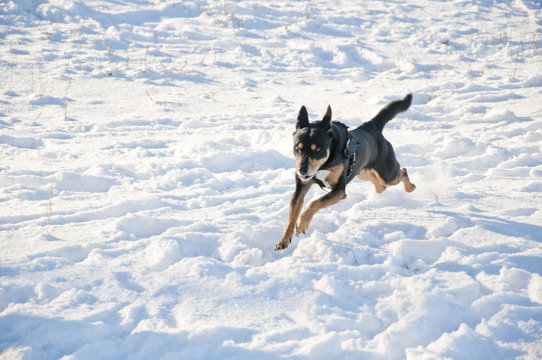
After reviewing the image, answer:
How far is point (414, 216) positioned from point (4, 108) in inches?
243

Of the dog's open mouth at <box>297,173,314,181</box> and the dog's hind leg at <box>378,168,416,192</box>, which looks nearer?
the dog's open mouth at <box>297,173,314,181</box>

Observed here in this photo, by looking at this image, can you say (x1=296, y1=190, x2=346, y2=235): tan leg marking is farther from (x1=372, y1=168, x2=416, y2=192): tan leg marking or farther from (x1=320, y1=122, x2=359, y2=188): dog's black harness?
(x1=372, y1=168, x2=416, y2=192): tan leg marking

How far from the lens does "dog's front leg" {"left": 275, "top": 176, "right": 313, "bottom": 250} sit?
303 cm

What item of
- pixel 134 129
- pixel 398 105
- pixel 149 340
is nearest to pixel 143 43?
pixel 134 129

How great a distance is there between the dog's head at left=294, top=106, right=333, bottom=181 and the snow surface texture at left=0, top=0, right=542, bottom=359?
1.84ft

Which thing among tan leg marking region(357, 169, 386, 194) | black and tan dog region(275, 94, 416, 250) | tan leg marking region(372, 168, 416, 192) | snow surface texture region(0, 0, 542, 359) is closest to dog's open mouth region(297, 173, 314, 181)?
black and tan dog region(275, 94, 416, 250)

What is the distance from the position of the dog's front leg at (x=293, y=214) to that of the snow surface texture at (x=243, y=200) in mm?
91

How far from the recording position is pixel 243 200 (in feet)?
13.2

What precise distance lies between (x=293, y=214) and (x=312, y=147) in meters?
0.58

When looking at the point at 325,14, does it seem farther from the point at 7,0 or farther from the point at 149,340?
the point at 149,340

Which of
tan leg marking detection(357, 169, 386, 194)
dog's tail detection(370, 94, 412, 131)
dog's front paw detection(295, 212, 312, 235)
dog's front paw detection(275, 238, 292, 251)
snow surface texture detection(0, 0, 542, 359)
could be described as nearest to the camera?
snow surface texture detection(0, 0, 542, 359)

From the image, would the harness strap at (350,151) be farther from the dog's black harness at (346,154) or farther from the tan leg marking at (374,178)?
the tan leg marking at (374,178)

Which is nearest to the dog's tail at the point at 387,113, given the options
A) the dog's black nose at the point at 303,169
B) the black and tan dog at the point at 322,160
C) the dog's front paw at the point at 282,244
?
the black and tan dog at the point at 322,160

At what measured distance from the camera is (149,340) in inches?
79.8
